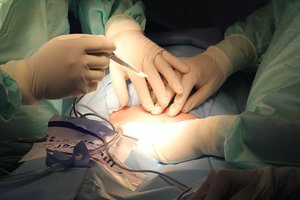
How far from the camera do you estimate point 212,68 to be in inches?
→ 74.9

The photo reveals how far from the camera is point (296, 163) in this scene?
123 centimetres

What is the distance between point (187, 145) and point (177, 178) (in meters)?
0.20

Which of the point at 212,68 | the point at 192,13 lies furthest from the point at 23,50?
the point at 192,13

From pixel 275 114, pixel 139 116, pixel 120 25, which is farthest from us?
pixel 120 25

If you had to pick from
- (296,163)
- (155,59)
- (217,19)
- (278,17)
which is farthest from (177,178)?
(217,19)

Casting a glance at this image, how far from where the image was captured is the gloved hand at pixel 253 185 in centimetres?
100

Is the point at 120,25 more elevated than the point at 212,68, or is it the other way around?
the point at 120,25

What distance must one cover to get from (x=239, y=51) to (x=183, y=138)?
67cm

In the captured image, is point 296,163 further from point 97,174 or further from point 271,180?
point 97,174

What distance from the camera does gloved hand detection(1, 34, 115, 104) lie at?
1.40 meters

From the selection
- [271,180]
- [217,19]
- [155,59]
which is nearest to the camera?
[271,180]

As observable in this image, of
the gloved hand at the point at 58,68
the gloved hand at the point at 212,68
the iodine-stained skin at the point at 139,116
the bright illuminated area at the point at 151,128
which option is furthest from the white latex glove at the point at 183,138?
the gloved hand at the point at 58,68

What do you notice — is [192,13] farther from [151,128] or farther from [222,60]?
[151,128]

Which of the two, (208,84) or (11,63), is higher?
(11,63)
